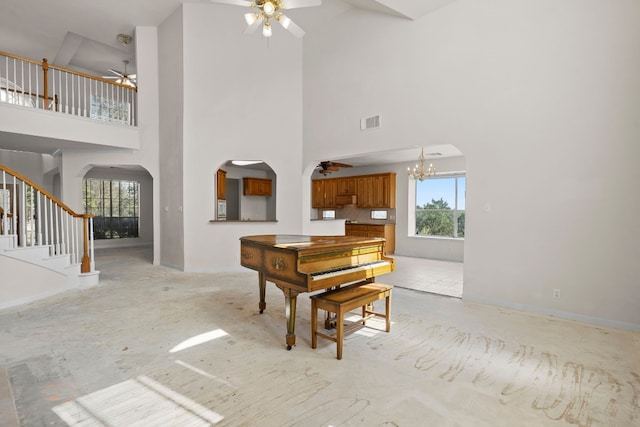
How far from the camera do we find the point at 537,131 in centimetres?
367

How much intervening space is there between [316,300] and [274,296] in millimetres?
1785

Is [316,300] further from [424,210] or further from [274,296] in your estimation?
[424,210]

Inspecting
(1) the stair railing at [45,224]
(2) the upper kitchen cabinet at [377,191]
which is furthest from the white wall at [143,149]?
(2) the upper kitchen cabinet at [377,191]

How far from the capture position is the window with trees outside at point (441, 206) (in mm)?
7695

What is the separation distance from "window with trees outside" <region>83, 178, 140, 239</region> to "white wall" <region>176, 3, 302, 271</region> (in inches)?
196

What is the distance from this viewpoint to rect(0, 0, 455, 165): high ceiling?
5332 millimetres

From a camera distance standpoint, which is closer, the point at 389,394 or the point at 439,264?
the point at 389,394

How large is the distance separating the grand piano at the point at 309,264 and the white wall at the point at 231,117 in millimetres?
3078

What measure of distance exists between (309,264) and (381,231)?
19.6ft

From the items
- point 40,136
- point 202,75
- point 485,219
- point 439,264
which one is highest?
Answer: point 202,75

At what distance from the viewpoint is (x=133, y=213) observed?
9.88m

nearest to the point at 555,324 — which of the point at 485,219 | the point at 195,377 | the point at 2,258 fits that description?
the point at 485,219

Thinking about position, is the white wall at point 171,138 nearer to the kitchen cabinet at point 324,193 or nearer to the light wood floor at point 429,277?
the light wood floor at point 429,277

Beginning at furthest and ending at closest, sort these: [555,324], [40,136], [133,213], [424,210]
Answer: [133,213] < [424,210] < [40,136] < [555,324]
